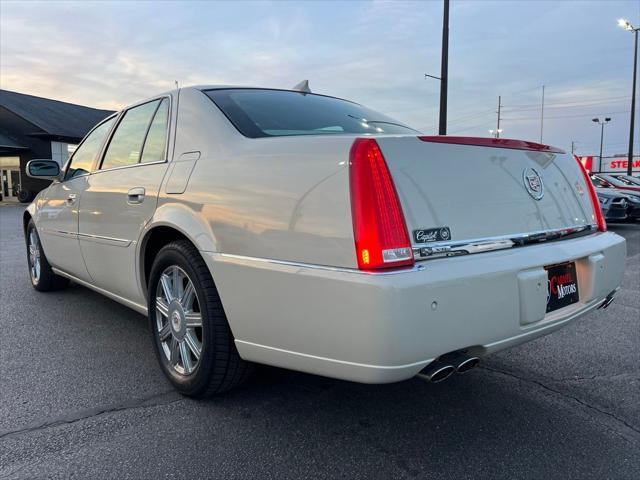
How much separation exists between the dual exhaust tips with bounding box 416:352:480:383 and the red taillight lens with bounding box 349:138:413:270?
399mm

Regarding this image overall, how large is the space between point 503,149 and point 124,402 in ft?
7.18

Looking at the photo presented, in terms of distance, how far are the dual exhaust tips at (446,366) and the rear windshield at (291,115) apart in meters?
1.25

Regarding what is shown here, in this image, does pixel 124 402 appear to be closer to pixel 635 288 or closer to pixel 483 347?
pixel 483 347

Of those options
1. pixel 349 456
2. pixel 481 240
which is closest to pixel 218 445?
pixel 349 456

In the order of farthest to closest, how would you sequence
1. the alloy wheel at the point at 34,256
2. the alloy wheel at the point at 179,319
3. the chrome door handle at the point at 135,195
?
the alloy wheel at the point at 34,256 → the chrome door handle at the point at 135,195 → the alloy wheel at the point at 179,319

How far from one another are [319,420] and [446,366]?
2.63 feet

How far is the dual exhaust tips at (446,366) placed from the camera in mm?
1889

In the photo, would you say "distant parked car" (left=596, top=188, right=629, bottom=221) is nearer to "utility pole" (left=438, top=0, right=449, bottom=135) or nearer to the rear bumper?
"utility pole" (left=438, top=0, right=449, bottom=135)

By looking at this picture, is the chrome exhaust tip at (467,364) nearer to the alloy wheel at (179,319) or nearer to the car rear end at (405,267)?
the car rear end at (405,267)

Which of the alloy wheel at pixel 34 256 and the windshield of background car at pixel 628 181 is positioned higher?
the windshield of background car at pixel 628 181

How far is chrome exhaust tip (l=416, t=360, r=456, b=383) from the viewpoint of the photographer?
189cm

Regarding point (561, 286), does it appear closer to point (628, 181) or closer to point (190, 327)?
point (190, 327)

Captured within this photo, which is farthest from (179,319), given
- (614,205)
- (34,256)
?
(614,205)

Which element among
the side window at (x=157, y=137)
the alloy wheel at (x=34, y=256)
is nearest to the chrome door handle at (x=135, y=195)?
the side window at (x=157, y=137)
